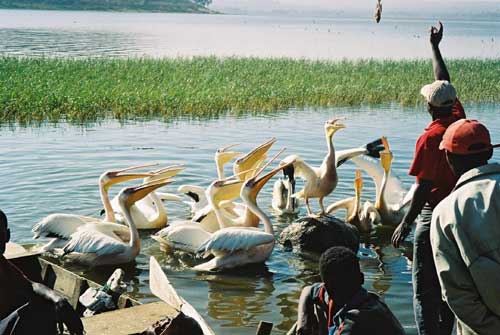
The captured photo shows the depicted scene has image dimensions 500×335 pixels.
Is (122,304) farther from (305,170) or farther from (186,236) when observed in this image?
(305,170)

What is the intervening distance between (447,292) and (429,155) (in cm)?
215

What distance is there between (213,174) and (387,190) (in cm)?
419

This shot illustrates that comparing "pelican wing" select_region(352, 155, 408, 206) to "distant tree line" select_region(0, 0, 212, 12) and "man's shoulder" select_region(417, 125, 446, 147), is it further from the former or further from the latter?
"distant tree line" select_region(0, 0, 212, 12)

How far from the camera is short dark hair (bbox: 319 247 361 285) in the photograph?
A: 4.46 m

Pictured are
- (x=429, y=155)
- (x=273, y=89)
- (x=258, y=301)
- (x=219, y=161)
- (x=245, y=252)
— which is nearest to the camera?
(x=429, y=155)

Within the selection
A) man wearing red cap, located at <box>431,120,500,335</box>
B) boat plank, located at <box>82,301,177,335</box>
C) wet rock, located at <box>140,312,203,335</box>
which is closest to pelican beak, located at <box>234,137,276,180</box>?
boat plank, located at <box>82,301,177,335</box>

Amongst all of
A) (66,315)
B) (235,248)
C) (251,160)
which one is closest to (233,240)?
(235,248)

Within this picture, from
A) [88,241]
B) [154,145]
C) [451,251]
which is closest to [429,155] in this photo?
[451,251]

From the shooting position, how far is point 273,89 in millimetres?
26500

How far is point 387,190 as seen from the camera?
11961mm

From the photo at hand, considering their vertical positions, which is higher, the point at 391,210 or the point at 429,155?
the point at 429,155

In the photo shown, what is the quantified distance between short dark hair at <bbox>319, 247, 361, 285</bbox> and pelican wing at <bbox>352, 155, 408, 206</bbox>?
7317 millimetres

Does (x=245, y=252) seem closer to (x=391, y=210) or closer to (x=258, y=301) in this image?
(x=258, y=301)

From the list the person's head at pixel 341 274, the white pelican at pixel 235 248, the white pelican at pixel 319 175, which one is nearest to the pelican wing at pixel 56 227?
the white pelican at pixel 235 248
